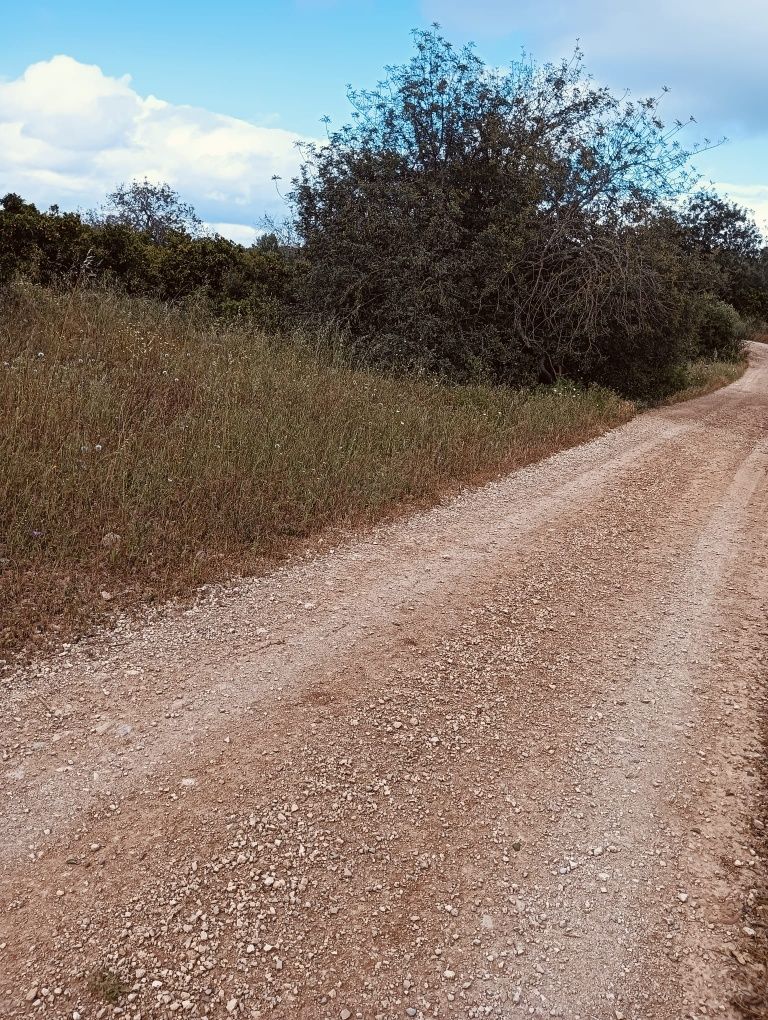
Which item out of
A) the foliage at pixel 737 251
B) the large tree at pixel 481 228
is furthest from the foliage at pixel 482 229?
the foliage at pixel 737 251

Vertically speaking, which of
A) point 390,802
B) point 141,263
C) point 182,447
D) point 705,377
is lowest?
point 390,802

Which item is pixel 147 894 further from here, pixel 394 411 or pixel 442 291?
pixel 442 291

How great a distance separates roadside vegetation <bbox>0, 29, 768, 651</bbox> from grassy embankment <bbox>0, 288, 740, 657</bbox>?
0.03m

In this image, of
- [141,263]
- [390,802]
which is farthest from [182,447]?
[141,263]

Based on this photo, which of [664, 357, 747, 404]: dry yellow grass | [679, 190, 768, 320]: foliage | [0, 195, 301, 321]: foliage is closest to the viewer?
[0, 195, 301, 321]: foliage

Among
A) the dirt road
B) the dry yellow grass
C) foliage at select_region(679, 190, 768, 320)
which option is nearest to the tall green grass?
the dirt road

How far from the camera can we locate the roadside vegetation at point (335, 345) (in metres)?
5.21

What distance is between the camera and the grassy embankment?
467 centimetres

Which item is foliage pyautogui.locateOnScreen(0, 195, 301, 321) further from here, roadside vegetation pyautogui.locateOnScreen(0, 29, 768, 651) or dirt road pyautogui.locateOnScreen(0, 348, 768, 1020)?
dirt road pyautogui.locateOnScreen(0, 348, 768, 1020)

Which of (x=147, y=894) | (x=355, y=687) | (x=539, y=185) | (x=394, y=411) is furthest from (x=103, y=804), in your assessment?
(x=539, y=185)

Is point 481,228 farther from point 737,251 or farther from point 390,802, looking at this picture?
point 737,251

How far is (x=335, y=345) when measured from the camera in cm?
1055

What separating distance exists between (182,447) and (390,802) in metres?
4.06

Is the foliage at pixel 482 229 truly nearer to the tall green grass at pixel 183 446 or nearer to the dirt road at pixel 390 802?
the tall green grass at pixel 183 446
